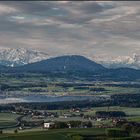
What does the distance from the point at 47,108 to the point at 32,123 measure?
45644mm

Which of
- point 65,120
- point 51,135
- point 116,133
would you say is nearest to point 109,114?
point 65,120

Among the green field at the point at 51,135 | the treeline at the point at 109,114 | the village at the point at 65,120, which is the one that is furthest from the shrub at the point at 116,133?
the treeline at the point at 109,114

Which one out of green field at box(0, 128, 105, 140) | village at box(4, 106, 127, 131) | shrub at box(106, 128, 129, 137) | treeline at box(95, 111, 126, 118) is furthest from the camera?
treeline at box(95, 111, 126, 118)

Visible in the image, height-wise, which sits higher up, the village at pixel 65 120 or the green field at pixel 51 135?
the green field at pixel 51 135

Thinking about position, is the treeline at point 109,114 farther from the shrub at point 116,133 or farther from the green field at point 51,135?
the shrub at point 116,133

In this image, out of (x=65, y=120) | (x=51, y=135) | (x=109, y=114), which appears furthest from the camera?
(x=109, y=114)

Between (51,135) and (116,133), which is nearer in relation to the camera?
(51,135)

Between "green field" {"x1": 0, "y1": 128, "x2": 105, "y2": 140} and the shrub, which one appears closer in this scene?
"green field" {"x1": 0, "y1": 128, "x2": 105, "y2": 140}

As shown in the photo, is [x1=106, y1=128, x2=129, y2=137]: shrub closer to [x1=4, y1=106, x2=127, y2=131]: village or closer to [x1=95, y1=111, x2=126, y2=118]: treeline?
[x1=4, y1=106, x2=127, y2=131]: village

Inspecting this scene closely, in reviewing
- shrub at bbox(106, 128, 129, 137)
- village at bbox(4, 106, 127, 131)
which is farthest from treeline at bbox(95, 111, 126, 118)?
shrub at bbox(106, 128, 129, 137)

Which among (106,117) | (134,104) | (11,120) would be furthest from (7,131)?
(134,104)

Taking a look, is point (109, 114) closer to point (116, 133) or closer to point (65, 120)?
point (65, 120)

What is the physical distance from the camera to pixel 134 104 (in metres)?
175

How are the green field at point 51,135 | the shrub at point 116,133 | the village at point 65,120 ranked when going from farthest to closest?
the village at point 65,120
the shrub at point 116,133
the green field at point 51,135
